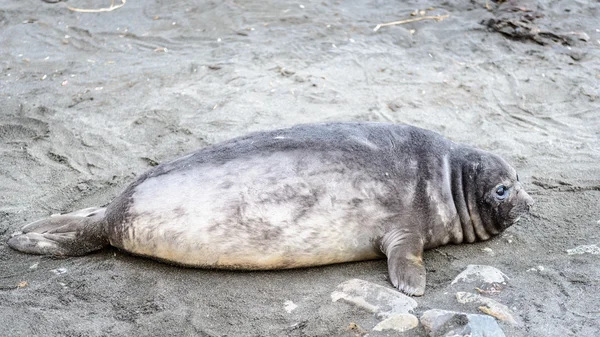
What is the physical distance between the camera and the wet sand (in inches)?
133

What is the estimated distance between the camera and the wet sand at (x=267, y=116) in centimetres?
339

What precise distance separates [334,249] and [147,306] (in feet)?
2.99

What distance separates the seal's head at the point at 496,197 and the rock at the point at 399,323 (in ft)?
3.46

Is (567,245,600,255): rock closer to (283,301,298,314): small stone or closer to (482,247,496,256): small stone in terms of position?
(482,247,496,256): small stone

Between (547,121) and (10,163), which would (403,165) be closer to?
(547,121)

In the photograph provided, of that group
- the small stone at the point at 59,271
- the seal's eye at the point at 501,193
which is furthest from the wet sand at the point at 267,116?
the seal's eye at the point at 501,193

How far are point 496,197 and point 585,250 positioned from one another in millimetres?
502

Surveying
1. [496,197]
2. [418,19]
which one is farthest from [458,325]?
[418,19]

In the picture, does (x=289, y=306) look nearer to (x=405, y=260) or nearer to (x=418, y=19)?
(x=405, y=260)

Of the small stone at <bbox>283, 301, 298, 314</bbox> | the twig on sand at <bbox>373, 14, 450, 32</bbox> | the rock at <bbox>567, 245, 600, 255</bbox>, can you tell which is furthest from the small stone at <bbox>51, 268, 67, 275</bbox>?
the twig on sand at <bbox>373, 14, 450, 32</bbox>

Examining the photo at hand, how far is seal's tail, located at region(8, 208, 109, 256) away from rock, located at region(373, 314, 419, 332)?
148 centimetres

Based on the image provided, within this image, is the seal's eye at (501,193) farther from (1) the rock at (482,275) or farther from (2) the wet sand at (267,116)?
(1) the rock at (482,275)

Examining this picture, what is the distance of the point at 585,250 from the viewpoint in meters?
3.91

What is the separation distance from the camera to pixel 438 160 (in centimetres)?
402
